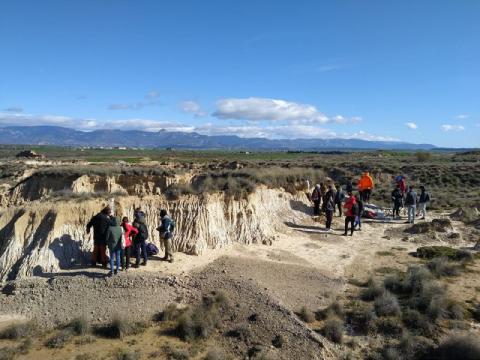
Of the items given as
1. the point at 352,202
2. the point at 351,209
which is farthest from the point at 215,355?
the point at 351,209

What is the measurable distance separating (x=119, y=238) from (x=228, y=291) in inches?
149

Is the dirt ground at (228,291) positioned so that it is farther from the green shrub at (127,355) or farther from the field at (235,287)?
the green shrub at (127,355)

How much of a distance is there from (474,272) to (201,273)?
9.87 m

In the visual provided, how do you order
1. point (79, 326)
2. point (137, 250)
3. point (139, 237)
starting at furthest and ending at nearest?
1. point (137, 250)
2. point (139, 237)
3. point (79, 326)

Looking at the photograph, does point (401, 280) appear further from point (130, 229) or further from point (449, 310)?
point (130, 229)

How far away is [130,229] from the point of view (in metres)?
14.0

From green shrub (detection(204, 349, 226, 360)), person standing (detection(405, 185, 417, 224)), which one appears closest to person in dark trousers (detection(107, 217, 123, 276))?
green shrub (detection(204, 349, 226, 360))

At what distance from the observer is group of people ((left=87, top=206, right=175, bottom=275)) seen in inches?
526

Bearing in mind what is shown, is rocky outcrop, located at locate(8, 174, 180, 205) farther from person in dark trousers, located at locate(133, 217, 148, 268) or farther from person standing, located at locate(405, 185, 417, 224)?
person standing, located at locate(405, 185, 417, 224)

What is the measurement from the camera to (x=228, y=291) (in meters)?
13.2

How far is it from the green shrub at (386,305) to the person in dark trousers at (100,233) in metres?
8.50

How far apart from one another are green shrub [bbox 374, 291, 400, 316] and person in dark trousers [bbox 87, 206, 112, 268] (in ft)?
27.9

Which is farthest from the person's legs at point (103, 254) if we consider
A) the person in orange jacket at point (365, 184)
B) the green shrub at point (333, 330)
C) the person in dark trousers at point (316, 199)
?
the person in orange jacket at point (365, 184)

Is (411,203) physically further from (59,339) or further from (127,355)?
(59,339)
